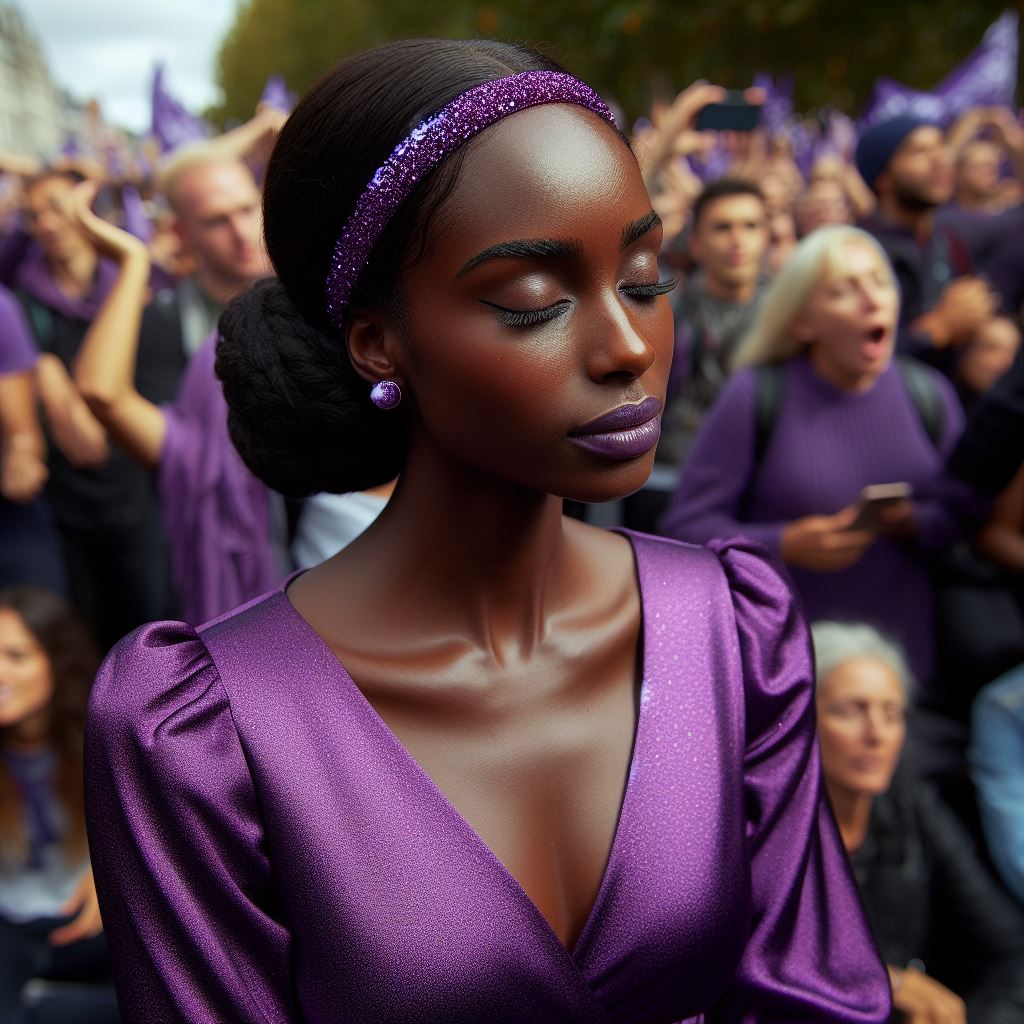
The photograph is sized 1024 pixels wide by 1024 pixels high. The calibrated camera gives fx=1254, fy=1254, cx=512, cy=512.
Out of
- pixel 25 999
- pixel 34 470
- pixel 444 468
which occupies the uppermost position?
pixel 444 468

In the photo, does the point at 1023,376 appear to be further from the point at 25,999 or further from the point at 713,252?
the point at 25,999

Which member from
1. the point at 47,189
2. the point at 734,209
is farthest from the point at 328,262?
the point at 47,189

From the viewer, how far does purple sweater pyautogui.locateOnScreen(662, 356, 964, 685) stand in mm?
3086

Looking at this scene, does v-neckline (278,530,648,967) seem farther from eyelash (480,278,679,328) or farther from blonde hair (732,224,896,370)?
blonde hair (732,224,896,370)

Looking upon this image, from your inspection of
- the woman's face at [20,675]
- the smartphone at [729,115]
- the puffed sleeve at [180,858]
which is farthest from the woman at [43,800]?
the smartphone at [729,115]

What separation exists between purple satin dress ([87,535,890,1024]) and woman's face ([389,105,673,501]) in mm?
313

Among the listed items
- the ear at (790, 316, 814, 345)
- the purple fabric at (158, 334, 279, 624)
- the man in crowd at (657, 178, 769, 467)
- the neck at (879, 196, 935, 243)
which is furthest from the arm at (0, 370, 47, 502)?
the neck at (879, 196, 935, 243)

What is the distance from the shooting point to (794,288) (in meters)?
3.23

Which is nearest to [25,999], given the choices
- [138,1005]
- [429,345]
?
[138,1005]

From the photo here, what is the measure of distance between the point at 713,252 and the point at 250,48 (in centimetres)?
4337

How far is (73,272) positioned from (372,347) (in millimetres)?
3796

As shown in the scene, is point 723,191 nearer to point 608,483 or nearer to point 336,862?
point 608,483

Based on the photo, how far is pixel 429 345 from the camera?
1176mm

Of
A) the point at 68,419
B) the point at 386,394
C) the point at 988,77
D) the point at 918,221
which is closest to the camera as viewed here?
the point at 386,394
